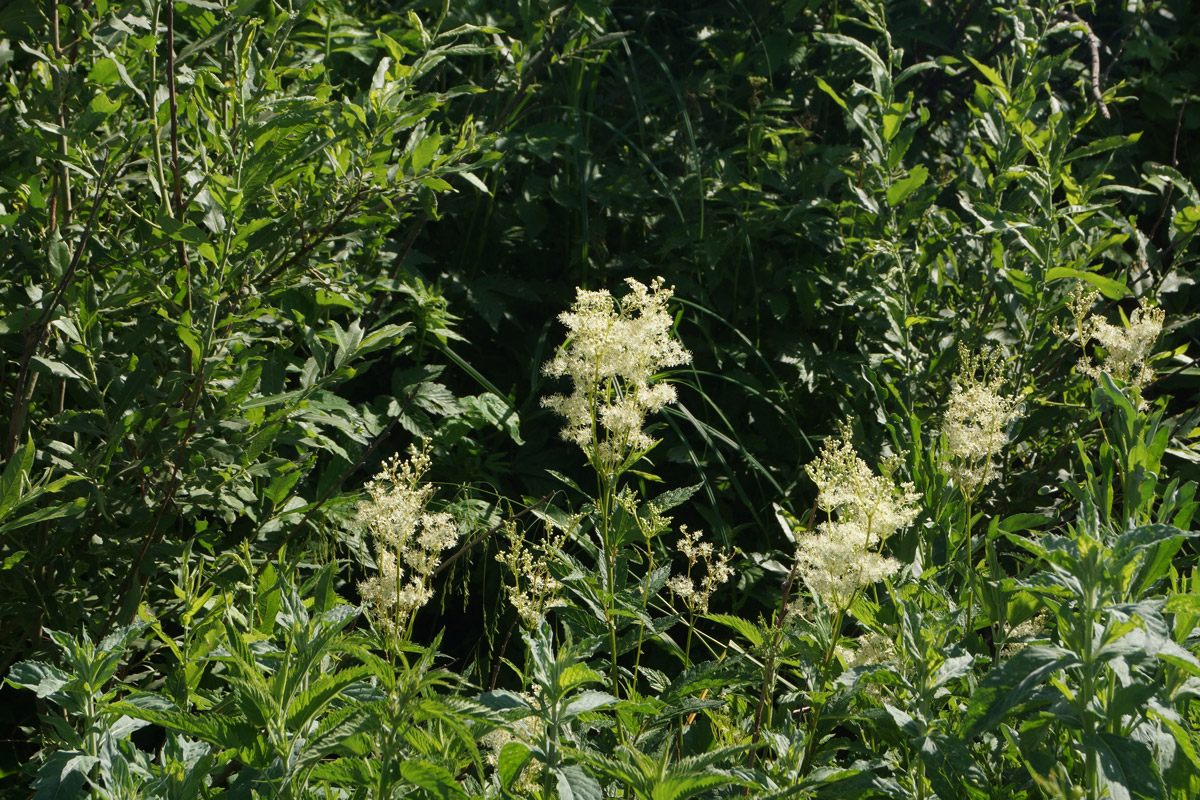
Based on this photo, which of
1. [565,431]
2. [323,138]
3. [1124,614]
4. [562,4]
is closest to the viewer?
[1124,614]

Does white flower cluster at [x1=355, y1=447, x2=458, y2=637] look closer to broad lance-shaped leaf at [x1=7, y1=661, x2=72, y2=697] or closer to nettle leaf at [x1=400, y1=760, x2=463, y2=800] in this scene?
nettle leaf at [x1=400, y1=760, x2=463, y2=800]

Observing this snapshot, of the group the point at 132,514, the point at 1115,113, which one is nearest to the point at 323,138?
the point at 132,514

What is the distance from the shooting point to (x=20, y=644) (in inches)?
76.3

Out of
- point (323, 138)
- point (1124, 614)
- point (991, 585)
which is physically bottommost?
point (991, 585)

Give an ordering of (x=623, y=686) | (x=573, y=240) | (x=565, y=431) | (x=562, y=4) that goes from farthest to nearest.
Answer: (x=573, y=240)
(x=562, y=4)
(x=623, y=686)
(x=565, y=431)

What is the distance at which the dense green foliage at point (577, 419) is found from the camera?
1355 millimetres

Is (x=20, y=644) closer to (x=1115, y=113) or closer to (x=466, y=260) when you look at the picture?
(x=466, y=260)

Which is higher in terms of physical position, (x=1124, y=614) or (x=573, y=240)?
(x=1124, y=614)

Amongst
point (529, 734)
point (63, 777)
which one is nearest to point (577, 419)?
point (529, 734)

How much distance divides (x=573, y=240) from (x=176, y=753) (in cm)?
206

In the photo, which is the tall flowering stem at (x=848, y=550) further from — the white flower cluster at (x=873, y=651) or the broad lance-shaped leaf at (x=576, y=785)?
the broad lance-shaped leaf at (x=576, y=785)

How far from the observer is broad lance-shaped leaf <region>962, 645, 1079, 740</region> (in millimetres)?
1224

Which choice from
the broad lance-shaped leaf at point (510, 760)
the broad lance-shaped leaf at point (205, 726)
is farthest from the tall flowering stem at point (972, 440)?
the broad lance-shaped leaf at point (205, 726)

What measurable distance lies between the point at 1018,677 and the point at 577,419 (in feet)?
2.39
